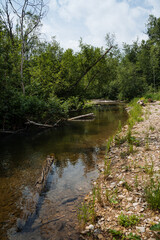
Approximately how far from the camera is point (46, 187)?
5918mm

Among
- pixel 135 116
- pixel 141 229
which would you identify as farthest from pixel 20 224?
pixel 135 116

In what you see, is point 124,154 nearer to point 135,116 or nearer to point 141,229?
point 141,229

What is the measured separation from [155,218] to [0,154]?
29.4 feet

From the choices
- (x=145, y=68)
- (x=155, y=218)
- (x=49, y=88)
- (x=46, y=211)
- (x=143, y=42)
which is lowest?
(x=46, y=211)

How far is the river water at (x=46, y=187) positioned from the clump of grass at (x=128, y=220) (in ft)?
3.53

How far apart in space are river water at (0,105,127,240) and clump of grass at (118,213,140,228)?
1077mm

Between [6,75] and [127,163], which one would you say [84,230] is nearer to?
[127,163]

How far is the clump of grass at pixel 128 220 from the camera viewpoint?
11.3 ft

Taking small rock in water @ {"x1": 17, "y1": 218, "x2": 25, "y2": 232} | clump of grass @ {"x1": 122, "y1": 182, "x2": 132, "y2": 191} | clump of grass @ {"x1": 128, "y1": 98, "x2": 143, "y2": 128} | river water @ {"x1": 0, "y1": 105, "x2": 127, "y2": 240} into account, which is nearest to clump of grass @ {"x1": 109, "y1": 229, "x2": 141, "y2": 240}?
river water @ {"x1": 0, "y1": 105, "x2": 127, "y2": 240}

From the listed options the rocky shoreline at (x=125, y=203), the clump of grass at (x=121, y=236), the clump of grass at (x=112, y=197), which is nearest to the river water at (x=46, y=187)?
the rocky shoreline at (x=125, y=203)

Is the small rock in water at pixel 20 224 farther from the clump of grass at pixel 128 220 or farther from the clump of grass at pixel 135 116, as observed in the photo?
the clump of grass at pixel 135 116

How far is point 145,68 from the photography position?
46125 mm

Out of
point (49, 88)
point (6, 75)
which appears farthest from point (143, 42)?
point (6, 75)

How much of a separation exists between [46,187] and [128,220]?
3.36 meters
